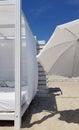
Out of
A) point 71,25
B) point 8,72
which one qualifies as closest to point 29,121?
point 71,25

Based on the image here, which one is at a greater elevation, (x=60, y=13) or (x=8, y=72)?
(x=60, y=13)

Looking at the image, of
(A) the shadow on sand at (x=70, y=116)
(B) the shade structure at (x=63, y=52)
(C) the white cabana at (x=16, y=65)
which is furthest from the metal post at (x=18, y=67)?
(A) the shadow on sand at (x=70, y=116)

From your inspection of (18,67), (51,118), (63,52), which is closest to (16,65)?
(18,67)

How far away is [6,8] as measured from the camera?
5.31 metres

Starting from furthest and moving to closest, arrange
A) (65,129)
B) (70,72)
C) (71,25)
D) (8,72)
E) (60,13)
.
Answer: (60,13)
(8,72)
(70,72)
(65,129)
(71,25)

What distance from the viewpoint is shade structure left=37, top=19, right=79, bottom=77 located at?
4668 millimetres

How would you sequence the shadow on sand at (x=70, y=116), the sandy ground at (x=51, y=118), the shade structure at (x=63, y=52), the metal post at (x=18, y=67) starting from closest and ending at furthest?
the shade structure at (x=63, y=52) → the metal post at (x=18, y=67) → the sandy ground at (x=51, y=118) → the shadow on sand at (x=70, y=116)

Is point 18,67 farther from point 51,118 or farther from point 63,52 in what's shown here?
point 51,118

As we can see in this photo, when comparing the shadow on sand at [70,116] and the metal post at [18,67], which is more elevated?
the metal post at [18,67]

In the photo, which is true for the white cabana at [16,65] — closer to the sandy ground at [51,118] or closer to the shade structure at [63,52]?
the sandy ground at [51,118]

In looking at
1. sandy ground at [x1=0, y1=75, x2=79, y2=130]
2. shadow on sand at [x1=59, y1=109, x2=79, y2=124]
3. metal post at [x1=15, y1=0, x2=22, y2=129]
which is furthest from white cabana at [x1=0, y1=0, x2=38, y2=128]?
shadow on sand at [x1=59, y1=109, x2=79, y2=124]

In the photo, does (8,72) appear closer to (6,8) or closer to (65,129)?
(6,8)

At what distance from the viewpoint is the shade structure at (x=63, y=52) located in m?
4.67

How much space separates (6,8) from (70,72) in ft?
6.15
